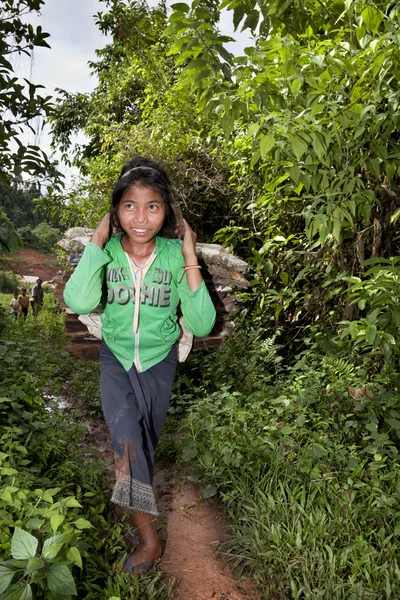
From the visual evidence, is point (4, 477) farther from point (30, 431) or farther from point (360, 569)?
point (360, 569)

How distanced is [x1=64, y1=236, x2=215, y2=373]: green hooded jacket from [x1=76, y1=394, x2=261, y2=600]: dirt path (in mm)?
1200

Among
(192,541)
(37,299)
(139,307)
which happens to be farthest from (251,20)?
(37,299)

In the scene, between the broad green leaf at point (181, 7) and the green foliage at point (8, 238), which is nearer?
the broad green leaf at point (181, 7)

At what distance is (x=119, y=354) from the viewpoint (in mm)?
2291

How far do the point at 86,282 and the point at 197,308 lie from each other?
498mm

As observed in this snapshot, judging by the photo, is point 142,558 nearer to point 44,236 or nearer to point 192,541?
point 192,541

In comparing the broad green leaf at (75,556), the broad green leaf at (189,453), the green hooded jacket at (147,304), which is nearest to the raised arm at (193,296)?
the green hooded jacket at (147,304)

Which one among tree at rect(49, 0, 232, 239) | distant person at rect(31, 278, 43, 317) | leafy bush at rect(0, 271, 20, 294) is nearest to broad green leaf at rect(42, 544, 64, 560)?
tree at rect(49, 0, 232, 239)

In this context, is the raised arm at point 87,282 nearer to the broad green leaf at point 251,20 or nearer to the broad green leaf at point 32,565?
the broad green leaf at point 32,565

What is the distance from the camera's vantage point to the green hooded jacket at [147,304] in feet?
7.22

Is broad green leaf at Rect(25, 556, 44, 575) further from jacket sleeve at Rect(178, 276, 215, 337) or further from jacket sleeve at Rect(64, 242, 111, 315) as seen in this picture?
jacket sleeve at Rect(178, 276, 215, 337)

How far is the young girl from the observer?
2152 mm

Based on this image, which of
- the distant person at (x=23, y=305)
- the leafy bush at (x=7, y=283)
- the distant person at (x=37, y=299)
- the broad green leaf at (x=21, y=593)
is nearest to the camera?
the broad green leaf at (x=21, y=593)

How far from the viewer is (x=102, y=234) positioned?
2.19 meters
